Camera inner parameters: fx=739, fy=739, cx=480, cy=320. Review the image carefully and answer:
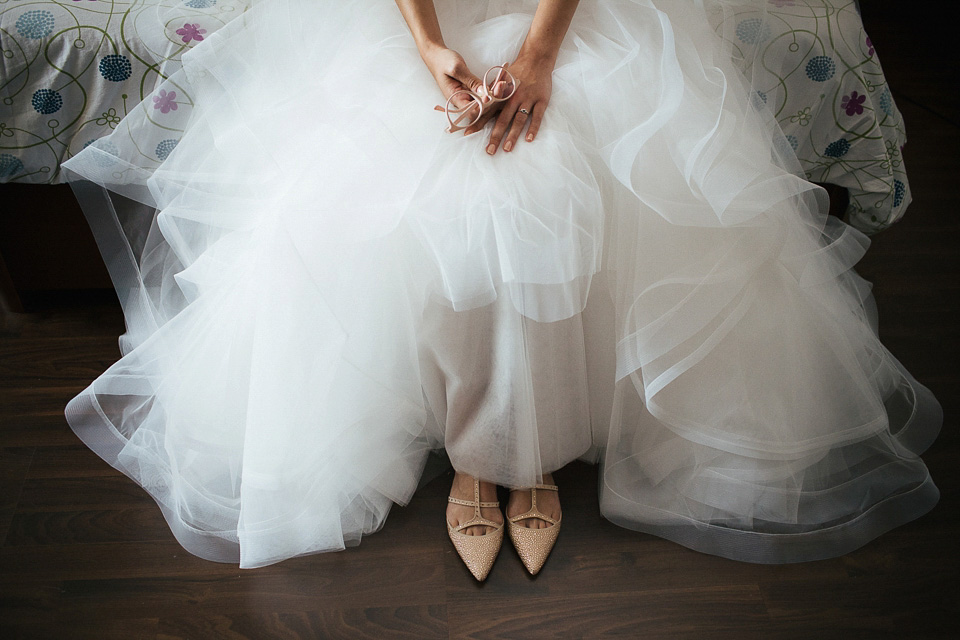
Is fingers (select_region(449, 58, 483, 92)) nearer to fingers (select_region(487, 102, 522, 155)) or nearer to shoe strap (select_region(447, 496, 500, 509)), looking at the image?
fingers (select_region(487, 102, 522, 155))

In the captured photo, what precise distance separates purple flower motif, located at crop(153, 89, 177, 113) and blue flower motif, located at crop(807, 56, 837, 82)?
3.47ft

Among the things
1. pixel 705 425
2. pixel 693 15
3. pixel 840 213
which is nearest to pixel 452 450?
pixel 705 425

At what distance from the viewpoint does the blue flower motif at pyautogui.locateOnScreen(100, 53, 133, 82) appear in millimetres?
1222

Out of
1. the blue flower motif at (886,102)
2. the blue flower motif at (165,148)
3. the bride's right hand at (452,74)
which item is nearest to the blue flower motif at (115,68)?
the blue flower motif at (165,148)

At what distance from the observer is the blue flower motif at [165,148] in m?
1.22

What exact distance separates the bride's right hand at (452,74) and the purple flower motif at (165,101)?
17.7 inches

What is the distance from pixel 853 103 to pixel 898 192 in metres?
0.21

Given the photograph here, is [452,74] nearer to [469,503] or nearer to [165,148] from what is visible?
[165,148]

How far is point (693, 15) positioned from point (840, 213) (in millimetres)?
603

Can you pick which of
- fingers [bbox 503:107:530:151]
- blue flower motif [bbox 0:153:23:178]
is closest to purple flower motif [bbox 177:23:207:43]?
blue flower motif [bbox 0:153:23:178]

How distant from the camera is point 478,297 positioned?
98 centimetres

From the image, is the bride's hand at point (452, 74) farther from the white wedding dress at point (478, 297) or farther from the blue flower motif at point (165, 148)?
the blue flower motif at point (165, 148)

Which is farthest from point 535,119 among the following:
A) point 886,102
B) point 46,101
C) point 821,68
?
point 46,101

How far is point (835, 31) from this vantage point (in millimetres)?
1249
